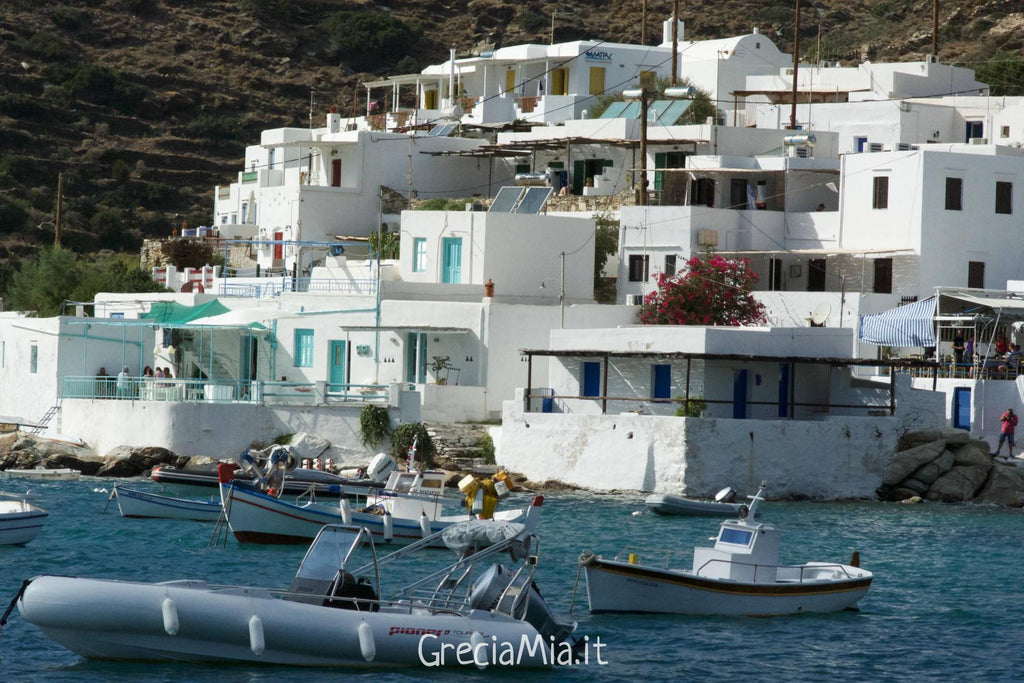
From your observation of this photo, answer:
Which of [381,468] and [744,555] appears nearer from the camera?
[744,555]

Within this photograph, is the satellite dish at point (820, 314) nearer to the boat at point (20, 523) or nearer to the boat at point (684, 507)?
the boat at point (684, 507)

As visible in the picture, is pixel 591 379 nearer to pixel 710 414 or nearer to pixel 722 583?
pixel 710 414

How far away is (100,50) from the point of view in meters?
107

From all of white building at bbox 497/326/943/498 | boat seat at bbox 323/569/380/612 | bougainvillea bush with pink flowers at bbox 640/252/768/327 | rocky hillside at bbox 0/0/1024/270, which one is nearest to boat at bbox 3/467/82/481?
white building at bbox 497/326/943/498

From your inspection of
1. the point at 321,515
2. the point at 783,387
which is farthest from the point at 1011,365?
the point at 321,515

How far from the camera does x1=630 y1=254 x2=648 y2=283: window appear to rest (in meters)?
56.5

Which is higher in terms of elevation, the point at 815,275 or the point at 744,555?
the point at 815,275

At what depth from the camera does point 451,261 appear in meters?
51.9

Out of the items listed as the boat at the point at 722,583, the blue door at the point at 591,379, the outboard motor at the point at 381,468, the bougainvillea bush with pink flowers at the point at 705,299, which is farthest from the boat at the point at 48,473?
the boat at the point at 722,583

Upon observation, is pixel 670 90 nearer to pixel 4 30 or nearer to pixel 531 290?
pixel 531 290

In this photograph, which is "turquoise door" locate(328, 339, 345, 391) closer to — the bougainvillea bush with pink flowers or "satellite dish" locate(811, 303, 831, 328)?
the bougainvillea bush with pink flowers

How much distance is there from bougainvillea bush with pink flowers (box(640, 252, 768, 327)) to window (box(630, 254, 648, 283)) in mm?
4978

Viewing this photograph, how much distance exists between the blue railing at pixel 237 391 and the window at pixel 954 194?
18965mm

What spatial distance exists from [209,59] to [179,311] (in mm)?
60088
